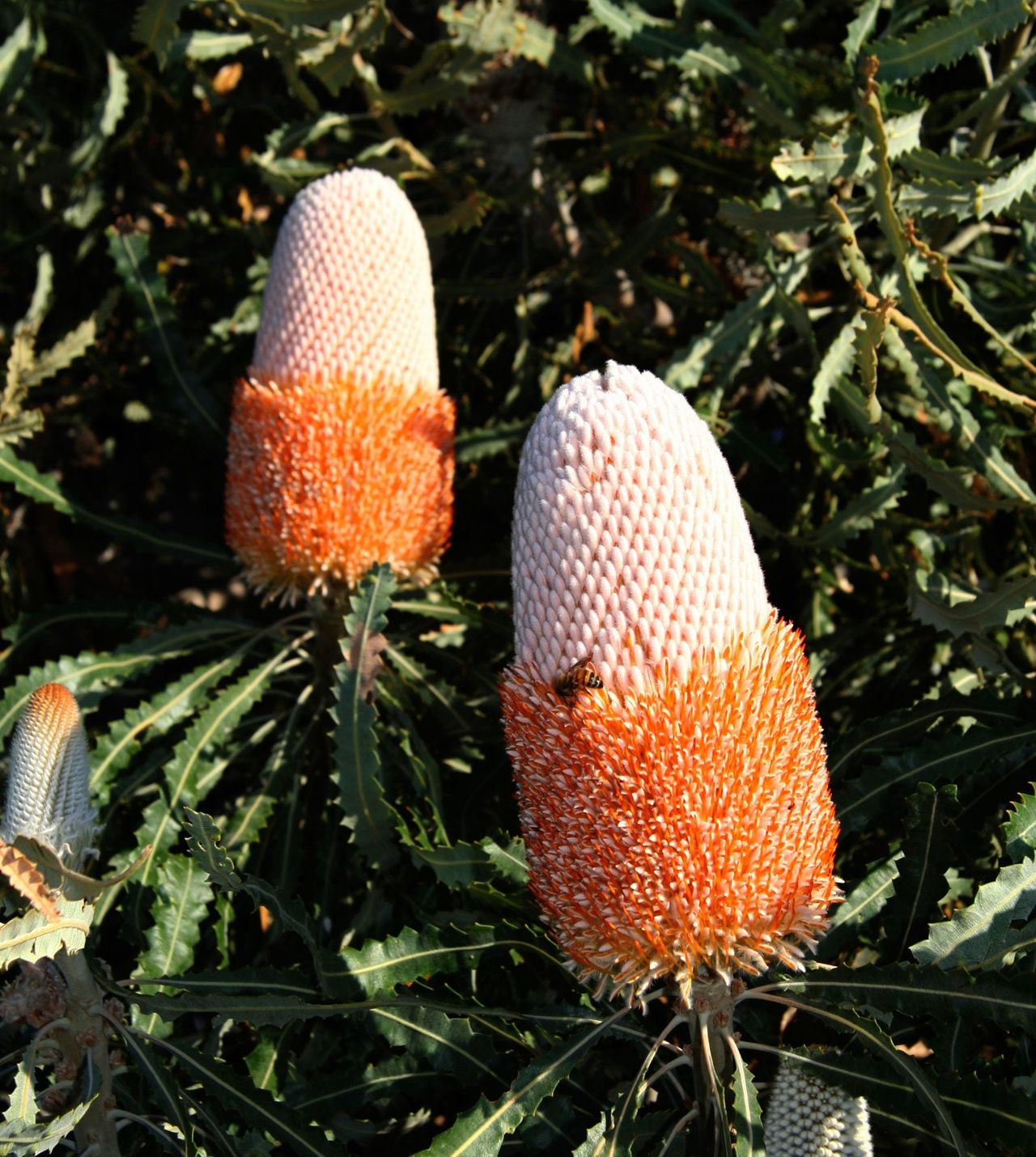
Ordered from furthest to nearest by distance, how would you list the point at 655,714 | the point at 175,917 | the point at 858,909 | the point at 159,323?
the point at 159,323 → the point at 175,917 → the point at 858,909 → the point at 655,714

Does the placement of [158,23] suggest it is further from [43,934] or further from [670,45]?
[43,934]

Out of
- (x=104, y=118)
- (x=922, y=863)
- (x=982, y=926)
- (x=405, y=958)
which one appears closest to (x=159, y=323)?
(x=104, y=118)

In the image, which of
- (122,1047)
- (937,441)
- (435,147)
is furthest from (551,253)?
(122,1047)

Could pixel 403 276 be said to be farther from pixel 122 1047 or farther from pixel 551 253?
pixel 122 1047

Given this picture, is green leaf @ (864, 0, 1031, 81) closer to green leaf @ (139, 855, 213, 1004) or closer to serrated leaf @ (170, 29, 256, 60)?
serrated leaf @ (170, 29, 256, 60)

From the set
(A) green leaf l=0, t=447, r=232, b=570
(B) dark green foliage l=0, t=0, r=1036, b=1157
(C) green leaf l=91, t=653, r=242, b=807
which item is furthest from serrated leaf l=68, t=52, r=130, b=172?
Result: (C) green leaf l=91, t=653, r=242, b=807

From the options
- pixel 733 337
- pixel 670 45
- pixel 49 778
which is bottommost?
pixel 49 778
